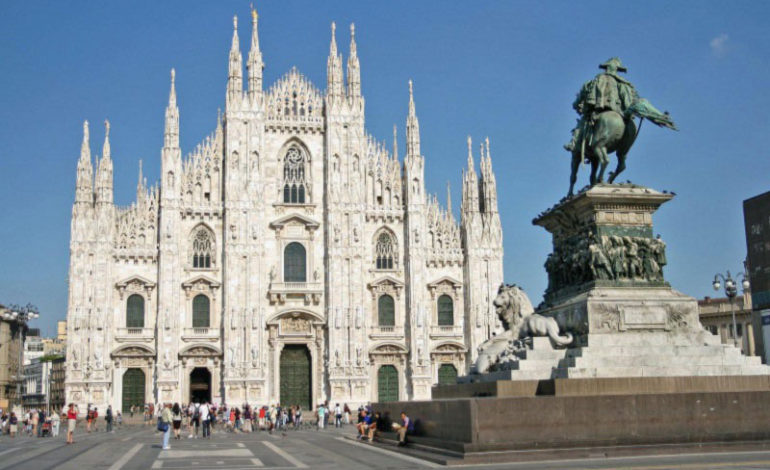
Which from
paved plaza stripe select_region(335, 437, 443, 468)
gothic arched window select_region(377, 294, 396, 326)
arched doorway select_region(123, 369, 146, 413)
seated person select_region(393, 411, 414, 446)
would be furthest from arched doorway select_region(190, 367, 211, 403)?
seated person select_region(393, 411, 414, 446)

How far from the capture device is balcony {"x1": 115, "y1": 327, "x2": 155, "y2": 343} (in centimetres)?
4441

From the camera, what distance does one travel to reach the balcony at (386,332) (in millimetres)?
46469

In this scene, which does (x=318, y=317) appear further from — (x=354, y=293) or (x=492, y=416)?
(x=492, y=416)

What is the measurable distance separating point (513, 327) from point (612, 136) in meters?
4.11

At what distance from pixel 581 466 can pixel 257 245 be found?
1360 inches

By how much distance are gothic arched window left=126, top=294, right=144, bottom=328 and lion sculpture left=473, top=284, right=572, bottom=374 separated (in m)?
31.1

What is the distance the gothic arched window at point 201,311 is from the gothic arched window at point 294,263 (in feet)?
14.3

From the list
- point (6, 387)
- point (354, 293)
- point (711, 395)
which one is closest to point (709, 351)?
point (711, 395)

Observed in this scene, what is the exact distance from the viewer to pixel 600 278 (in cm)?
1444

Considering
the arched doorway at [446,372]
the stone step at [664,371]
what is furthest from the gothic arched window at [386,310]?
the stone step at [664,371]

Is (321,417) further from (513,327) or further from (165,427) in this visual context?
(513,327)

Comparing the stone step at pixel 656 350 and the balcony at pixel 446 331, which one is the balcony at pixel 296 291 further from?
the stone step at pixel 656 350

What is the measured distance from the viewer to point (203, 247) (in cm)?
4612

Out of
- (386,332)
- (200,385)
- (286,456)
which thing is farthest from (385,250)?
(286,456)
